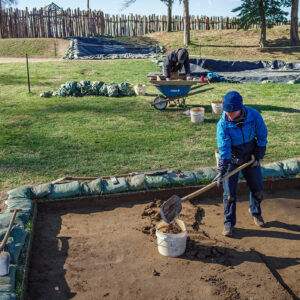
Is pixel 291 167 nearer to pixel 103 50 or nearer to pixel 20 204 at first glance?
pixel 20 204

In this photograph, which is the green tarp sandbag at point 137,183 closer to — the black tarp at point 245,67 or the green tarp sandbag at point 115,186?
the green tarp sandbag at point 115,186

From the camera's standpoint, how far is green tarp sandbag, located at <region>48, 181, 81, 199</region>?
18.7 ft

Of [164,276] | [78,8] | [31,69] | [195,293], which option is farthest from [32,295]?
[78,8]

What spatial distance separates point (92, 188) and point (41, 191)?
74 cm

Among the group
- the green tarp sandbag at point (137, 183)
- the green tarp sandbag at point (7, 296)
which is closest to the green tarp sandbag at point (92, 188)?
the green tarp sandbag at point (137, 183)

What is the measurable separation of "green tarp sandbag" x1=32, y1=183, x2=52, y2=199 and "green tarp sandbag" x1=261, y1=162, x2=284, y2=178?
3388mm

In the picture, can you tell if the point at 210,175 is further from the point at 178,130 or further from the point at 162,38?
the point at 162,38

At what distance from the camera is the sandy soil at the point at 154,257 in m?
3.95

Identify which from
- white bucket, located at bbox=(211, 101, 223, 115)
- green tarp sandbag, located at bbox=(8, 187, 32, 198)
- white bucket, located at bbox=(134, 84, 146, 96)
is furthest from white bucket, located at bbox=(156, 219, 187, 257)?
white bucket, located at bbox=(134, 84, 146, 96)

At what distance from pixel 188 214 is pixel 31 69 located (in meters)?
15.0

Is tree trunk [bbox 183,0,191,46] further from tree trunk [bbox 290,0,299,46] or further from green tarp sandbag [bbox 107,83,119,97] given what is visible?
green tarp sandbag [bbox 107,83,119,97]

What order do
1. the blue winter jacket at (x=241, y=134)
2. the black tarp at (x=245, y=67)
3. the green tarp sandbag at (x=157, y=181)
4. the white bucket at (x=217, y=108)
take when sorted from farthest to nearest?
the black tarp at (x=245, y=67)
the white bucket at (x=217, y=108)
the green tarp sandbag at (x=157, y=181)
the blue winter jacket at (x=241, y=134)

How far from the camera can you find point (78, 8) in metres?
31.8

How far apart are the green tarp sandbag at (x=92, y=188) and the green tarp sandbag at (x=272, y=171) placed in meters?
2.63
